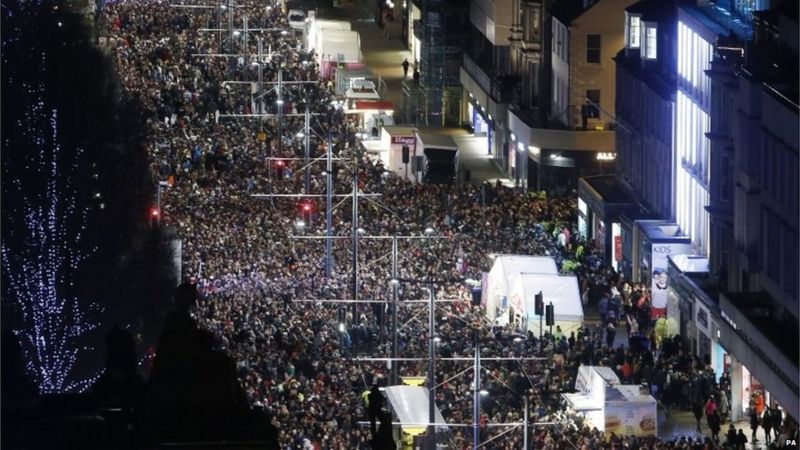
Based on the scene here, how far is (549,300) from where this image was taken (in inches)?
2889

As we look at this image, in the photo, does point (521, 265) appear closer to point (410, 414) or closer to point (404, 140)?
point (410, 414)

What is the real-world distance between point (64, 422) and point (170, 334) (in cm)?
139

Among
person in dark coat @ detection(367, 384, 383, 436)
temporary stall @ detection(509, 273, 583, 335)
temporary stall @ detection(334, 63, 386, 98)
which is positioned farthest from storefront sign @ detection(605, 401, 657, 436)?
temporary stall @ detection(334, 63, 386, 98)

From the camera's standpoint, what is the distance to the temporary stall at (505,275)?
76125 mm

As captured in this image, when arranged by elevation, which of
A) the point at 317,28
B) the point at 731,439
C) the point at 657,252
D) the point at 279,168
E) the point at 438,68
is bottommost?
Result: the point at 731,439

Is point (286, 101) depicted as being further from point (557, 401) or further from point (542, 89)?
point (557, 401)

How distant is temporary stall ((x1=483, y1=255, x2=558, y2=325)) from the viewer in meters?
76.1

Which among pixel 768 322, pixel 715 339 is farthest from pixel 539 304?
pixel 768 322

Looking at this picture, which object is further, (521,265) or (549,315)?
(521,265)

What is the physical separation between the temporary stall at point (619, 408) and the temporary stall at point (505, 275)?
12.6 metres

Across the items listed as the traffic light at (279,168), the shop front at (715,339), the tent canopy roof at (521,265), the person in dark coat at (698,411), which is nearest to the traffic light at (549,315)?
the shop front at (715,339)

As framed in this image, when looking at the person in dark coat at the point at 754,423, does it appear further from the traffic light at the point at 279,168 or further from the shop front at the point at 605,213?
the traffic light at the point at 279,168

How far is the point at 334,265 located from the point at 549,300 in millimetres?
12312

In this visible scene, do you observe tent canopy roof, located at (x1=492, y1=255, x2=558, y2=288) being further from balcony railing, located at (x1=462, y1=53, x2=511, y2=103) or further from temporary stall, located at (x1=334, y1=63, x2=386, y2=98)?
temporary stall, located at (x1=334, y1=63, x2=386, y2=98)
